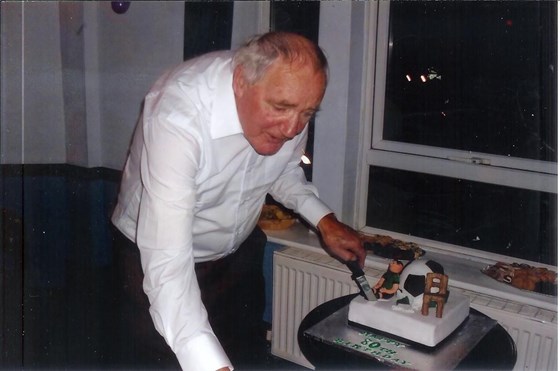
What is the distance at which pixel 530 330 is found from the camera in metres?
1.86

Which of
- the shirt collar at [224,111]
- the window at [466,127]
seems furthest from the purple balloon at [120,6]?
the shirt collar at [224,111]

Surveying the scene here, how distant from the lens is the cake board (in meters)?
1.20

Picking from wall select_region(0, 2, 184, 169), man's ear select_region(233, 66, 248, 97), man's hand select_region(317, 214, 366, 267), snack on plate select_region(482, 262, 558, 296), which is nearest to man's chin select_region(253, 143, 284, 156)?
man's ear select_region(233, 66, 248, 97)

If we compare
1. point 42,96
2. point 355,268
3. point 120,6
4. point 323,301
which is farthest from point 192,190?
point 42,96

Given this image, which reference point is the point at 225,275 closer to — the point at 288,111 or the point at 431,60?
the point at 288,111

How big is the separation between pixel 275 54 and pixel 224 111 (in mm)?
220

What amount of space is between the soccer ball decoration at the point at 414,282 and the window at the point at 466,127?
0.85 metres

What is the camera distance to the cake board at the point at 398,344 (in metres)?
1.20

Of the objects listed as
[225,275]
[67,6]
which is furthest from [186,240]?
[67,6]

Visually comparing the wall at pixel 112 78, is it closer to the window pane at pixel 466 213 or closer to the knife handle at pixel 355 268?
the window pane at pixel 466 213

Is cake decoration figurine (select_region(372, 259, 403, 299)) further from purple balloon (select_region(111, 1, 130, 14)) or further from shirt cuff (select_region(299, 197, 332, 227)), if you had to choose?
purple balloon (select_region(111, 1, 130, 14))

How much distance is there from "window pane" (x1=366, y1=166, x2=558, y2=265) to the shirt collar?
1.27 meters

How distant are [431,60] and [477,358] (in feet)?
4.33

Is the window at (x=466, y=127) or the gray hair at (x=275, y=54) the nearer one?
the gray hair at (x=275, y=54)
